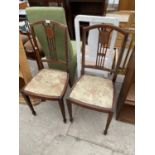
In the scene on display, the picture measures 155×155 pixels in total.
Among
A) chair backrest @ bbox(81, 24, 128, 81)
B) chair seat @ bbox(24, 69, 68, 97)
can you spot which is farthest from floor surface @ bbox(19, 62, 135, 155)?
chair backrest @ bbox(81, 24, 128, 81)

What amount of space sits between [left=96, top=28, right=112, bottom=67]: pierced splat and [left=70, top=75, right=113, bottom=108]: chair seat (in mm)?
172

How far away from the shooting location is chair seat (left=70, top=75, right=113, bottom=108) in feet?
3.82

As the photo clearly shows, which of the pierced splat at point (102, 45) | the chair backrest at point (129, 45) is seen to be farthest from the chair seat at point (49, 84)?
the chair backrest at point (129, 45)

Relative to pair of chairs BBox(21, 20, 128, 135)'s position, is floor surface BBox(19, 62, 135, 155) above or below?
below

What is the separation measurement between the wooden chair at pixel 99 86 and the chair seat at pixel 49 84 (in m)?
0.14

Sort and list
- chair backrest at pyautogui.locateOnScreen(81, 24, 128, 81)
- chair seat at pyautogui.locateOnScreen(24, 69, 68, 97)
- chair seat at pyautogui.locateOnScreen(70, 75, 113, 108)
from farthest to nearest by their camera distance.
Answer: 1. chair seat at pyautogui.locateOnScreen(24, 69, 68, 97)
2. chair seat at pyautogui.locateOnScreen(70, 75, 113, 108)
3. chair backrest at pyautogui.locateOnScreen(81, 24, 128, 81)

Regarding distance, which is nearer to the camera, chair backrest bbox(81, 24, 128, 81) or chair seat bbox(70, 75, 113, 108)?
chair backrest bbox(81, 24, 128, 81)

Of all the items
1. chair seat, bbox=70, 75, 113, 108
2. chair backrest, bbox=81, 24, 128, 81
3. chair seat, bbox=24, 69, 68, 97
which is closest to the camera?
chair backrest, bbox=81, 24, 128, 81

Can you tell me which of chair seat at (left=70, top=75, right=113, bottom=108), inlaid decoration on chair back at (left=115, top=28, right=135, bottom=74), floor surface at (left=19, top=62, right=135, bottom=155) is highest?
inlaid decoration on chair back at (left=115, top=28, right=135, bottom=74)

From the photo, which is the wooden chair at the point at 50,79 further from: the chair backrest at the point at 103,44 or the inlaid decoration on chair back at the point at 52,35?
the chair backrest at the point at 103,44

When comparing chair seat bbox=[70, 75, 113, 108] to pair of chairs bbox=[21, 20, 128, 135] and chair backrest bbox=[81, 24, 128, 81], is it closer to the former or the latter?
pair of chairs bbox=[21, 20, 128, 135]

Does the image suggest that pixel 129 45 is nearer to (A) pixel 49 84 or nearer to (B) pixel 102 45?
(B) pixel 102 45
